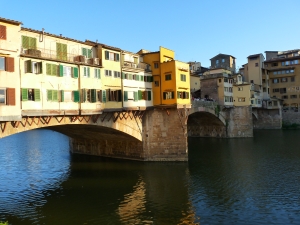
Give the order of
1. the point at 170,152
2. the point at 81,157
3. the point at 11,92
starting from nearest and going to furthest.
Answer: the point at 11,92, the point at 170,152, the point at 81,157

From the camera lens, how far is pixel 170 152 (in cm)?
3734

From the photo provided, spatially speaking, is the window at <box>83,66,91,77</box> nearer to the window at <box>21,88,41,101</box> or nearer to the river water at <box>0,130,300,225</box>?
the window at <box>21,88,41,101</box>

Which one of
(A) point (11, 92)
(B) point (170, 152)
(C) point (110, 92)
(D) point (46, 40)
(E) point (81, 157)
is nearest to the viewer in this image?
(A) point (11, 92)

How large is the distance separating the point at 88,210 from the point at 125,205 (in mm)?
2999

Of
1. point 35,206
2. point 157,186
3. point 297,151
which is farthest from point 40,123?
point 297,151

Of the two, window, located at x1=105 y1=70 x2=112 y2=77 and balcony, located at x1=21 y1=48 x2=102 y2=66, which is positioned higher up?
balcony, located at x1=21 y1=48 x2=102 y2=66

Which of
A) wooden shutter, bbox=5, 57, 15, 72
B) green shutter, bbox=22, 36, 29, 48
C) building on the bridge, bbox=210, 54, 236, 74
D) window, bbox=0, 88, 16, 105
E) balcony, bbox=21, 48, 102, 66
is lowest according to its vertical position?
window, bbox=0, 88, 16, 105

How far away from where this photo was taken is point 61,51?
89.7 ft

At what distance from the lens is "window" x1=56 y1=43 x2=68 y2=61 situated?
26953 mm

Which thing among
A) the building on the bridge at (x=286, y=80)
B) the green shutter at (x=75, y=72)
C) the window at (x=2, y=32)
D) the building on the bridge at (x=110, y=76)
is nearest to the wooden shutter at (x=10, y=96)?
the window at (x=2, y=32)

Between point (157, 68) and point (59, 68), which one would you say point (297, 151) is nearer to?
point (157, 68)

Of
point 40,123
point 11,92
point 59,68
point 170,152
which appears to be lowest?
point 170,152

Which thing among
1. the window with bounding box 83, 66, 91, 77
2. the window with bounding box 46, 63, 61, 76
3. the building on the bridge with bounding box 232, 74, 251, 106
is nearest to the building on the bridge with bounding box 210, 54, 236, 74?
the building on the bridge with bounding box 232, 74, 251, 106

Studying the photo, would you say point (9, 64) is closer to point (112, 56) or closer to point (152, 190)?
point (112, 56)
